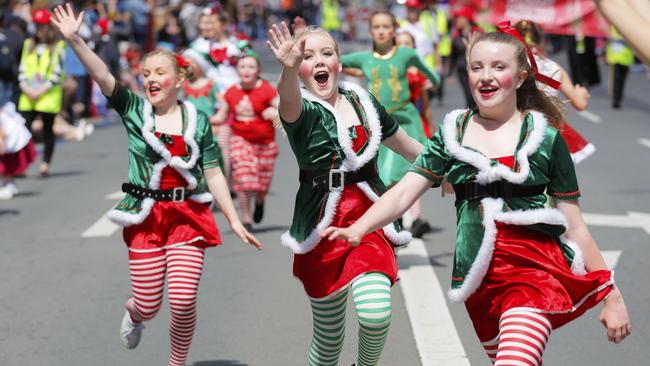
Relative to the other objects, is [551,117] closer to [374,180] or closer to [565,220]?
[565,220]

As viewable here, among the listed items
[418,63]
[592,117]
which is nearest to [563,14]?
[592,117]

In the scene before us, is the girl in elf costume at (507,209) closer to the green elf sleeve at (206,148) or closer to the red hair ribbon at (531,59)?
the red hair ribbon at (531,59)

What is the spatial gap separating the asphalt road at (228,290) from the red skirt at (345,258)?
1.20m

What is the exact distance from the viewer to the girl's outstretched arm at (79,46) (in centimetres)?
589

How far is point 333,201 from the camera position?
5.26 m

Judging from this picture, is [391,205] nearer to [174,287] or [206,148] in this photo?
[174,287]

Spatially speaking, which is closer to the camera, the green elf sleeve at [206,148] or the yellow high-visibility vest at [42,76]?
the green elf sleeve at [206,148]

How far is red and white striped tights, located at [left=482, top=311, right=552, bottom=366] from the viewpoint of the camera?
4230 mm

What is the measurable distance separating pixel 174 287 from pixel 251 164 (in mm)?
4883

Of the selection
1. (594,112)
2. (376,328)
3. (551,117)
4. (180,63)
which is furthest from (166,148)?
(594,112)

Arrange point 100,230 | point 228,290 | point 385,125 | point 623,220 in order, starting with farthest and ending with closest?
point 100,230 → point 623,220 → point 228,290 → point 385,125

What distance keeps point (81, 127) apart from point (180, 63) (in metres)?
13.8

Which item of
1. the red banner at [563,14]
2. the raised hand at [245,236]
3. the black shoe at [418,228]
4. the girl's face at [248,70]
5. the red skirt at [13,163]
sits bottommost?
the red banner at [563,14]

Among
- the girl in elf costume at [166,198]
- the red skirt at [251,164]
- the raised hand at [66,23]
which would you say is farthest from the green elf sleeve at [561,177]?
the red skirt at [251,164]
